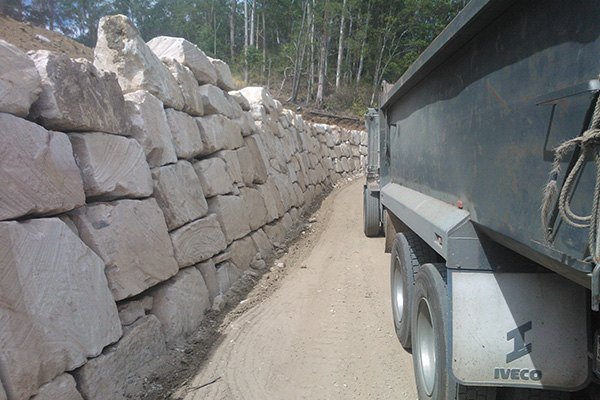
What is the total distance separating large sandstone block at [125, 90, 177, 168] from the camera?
3.83 meters

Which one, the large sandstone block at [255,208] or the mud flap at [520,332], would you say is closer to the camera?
the mud flap at [520,332]

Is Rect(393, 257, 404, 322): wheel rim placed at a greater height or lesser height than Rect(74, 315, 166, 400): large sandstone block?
greater

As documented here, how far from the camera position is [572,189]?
1.36 meters

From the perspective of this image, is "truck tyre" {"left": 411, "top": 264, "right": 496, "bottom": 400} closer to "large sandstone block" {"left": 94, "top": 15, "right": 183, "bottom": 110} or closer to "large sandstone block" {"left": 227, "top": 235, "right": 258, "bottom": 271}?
"large sandstone block" {"left": 227, "top": 235, "right": 258, "bottom": 271}

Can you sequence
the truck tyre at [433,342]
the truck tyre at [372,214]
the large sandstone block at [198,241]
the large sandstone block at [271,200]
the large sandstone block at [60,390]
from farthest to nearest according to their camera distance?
1. the truck tyre at [372,214]
2. the large sandstone block at [271,200]
3. the large sandstone block at [198,241]
4. the large sandstone block at [60,390]
5. the truck tyre at [433,342]

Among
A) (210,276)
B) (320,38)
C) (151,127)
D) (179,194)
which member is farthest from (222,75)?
(320,38)

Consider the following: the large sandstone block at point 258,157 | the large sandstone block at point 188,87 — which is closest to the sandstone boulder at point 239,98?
the large sandstone block at point 258,157

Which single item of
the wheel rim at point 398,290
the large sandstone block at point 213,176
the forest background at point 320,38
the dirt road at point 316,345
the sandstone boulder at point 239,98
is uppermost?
the forest background at point 320,38

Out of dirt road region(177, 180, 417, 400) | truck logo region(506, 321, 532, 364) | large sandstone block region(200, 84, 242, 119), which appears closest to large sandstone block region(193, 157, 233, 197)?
large sandstone block region(200, 84, 242, 119)

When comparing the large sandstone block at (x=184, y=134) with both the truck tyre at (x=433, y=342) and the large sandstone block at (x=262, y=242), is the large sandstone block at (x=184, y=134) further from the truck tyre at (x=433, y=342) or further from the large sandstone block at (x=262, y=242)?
the truck tyre at (x=433, y=342)

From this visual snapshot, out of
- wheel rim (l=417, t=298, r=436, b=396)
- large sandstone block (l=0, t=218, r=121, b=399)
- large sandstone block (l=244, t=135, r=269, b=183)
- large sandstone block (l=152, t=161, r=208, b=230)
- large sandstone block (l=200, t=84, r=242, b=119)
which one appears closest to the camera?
large sandstone block (l=0, t=218, r=121, b=399)

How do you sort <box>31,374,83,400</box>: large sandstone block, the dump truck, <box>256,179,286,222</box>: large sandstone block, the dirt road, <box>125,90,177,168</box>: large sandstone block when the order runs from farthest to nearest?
1. <box>256,179,286,222</box>: large sandstone block
2. <box>125,90,177,168</box>: large sandstone block
3. the dirt road
4. <box>31,374,83,400</box>: large sandstone block
5. the dump truck

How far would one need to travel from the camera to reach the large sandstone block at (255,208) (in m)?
6.26

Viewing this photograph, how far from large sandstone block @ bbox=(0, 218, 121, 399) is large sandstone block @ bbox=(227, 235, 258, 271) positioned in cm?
247
